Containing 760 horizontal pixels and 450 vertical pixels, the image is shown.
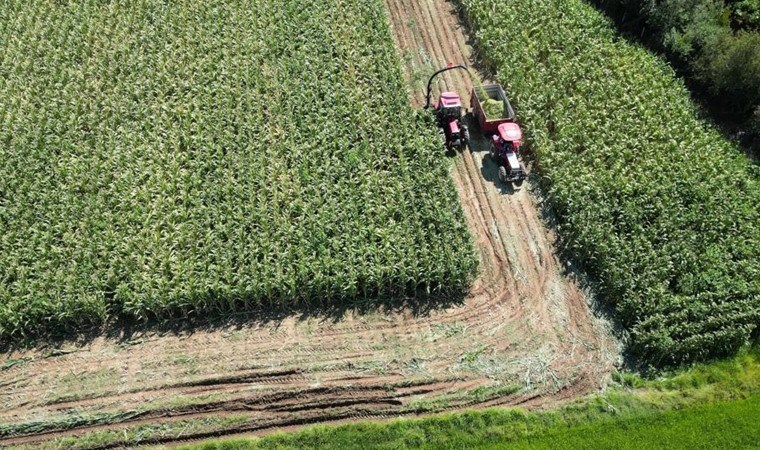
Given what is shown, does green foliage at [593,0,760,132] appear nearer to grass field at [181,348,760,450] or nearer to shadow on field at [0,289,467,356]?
grass field at [181,348,760,450]

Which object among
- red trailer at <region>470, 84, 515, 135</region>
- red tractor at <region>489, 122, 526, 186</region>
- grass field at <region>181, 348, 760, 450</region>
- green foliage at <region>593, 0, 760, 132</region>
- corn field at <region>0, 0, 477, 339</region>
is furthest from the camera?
green foliage at <region>593, 0, 760, 132</region>

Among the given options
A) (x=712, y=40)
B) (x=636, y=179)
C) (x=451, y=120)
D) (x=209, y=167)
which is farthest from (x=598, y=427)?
(x=712, y=40)

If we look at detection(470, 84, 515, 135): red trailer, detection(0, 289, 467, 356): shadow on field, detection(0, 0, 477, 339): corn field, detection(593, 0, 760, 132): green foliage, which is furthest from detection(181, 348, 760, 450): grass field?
detection(593, 0, 760, 132): green foliage

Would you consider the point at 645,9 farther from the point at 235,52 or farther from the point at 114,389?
the point at 114,389

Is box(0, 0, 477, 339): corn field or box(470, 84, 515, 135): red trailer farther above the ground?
box(470, 84, 515, 135): red trailer

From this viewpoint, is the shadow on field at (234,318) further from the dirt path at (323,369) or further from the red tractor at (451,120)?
the red tractor at (451,120)

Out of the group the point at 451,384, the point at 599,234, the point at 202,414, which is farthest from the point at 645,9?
the point at 202,414

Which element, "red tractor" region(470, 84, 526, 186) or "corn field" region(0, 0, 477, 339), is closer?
"corn field" region(0, 0, 477, 339)
